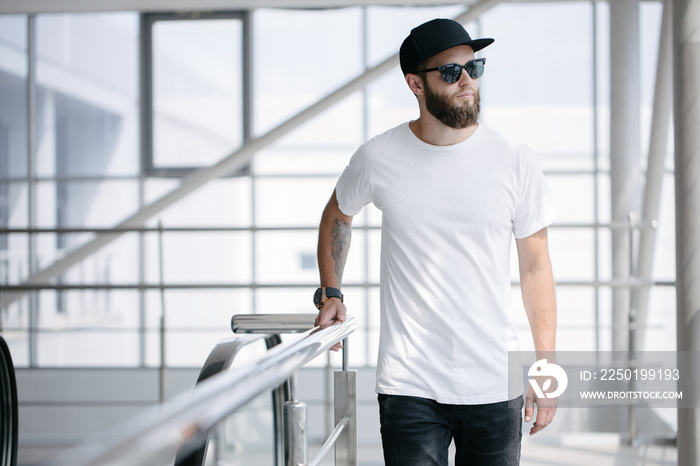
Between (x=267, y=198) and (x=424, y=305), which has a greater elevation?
(x=267, y=198)

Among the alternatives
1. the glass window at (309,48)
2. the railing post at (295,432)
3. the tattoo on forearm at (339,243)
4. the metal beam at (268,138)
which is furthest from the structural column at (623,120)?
the glass window at (309,48)

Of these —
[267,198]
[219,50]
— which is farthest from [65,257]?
[219,50]

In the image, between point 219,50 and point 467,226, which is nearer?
point 467,226

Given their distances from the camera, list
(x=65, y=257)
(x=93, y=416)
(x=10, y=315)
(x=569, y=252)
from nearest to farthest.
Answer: (x=65, y=257) < (x=93, y=416) < (x=10, y=315) < (x=569, y=252)

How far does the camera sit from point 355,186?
4.62 feet

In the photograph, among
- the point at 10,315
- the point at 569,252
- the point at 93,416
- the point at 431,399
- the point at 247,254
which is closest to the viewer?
the point at 431,399

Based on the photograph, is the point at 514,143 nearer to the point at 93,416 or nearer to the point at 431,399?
the point at 431,399

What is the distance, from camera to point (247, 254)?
39.9ft

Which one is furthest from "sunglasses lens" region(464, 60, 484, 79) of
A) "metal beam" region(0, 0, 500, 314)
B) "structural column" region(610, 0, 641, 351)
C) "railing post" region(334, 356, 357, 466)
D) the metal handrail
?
"structural column" region(610, 0, 641, 351)

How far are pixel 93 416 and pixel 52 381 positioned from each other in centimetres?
127

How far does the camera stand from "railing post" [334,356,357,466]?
1.30 m

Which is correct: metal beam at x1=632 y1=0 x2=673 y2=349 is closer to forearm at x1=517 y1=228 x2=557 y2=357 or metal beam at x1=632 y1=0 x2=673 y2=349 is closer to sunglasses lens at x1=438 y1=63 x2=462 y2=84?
forearm at x1=517 y1=228 x2=557 y2=357

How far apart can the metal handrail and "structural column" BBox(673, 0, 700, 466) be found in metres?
1.89

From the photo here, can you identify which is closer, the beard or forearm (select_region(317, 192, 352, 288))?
the beard
